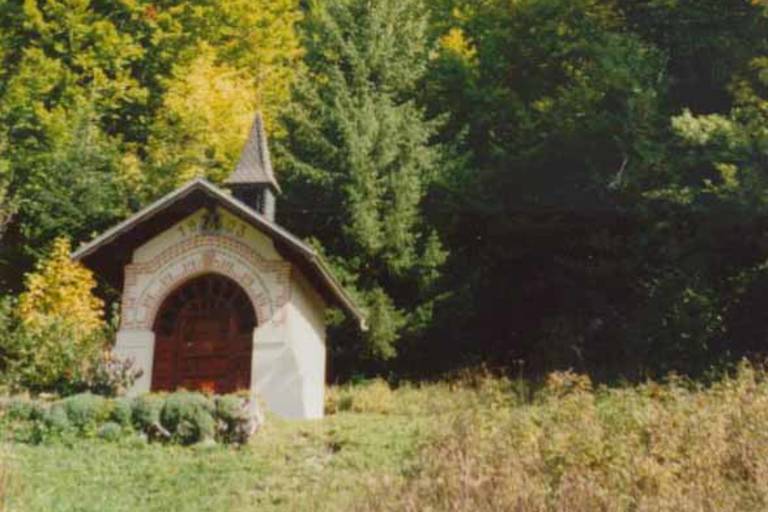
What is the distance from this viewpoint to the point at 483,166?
2522cm

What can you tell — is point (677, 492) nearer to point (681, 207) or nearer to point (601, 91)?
point (681, 207)

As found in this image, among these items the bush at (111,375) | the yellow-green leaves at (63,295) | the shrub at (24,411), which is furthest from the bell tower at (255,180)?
the shrub at (24,411)

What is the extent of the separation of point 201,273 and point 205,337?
4.11 feet

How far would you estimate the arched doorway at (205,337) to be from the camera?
17.8m

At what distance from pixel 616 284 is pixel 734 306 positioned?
3082mm

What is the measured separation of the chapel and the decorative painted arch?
0.02 meters

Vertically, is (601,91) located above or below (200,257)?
above

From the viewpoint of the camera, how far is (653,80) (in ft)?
75.5

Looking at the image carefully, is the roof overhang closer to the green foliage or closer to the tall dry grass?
the green foliage

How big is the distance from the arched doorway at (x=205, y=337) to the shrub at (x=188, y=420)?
4.08 m

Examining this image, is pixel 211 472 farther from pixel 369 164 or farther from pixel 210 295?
pixel 369 164

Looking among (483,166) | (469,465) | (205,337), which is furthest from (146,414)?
(483,166)

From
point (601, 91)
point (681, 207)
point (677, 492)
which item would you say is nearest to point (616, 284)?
point (681, 207)

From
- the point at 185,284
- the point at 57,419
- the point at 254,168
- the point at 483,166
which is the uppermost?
the point at 483,166
